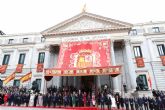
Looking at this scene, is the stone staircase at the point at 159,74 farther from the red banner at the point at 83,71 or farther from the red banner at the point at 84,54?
the red banner at the point at 83,71

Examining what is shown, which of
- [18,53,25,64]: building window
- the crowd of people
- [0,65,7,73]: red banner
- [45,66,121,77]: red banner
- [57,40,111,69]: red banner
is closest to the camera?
the crowd of people

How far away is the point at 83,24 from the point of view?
24484 mm

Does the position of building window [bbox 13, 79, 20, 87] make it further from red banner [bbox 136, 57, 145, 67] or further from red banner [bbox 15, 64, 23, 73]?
red banner [bbox 136, 57, 145, 67]

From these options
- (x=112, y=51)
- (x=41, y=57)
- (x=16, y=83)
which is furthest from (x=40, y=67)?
(x=112, y=51)

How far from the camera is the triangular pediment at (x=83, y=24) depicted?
2347 centimetres

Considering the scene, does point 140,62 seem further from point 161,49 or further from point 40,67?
point 40,67

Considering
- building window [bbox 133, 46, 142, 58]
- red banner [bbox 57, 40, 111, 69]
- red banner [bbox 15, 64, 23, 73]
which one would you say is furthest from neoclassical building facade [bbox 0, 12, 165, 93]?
red banner [bbox 57, 40, 111, 69]

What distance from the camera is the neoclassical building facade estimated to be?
22.3 metres

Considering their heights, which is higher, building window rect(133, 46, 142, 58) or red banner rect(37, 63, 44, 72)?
building window rect(133, 46, 142, 58)

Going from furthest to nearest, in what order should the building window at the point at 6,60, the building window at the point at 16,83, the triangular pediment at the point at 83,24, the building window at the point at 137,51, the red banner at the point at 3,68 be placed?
the building window at the point at 6,60 < the red banner at the point at 3,68 < the building window at the point at 16,83 < the building window at the point at 137,51 < the triangular pediment at the point at 83,24

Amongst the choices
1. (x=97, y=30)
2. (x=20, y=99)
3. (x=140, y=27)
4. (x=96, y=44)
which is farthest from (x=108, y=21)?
(x=20, y=99)

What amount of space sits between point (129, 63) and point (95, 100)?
8.32 meters

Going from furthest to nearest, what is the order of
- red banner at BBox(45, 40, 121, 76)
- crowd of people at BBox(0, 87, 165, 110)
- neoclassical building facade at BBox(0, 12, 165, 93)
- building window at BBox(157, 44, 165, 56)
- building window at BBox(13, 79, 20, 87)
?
building window at BBox(13, 79, 20, 87) < building window at BBox(157, 44, 165, 56) < neoclassical building facade at BBox(0, 12, 165, 93) < red banner at BBox(45, 40, 121, 76) < crowd of people at BBox(0, 87, 165, 110)

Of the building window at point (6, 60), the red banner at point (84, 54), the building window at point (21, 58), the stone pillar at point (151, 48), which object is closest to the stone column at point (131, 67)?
the red banner at point (84, 54)
